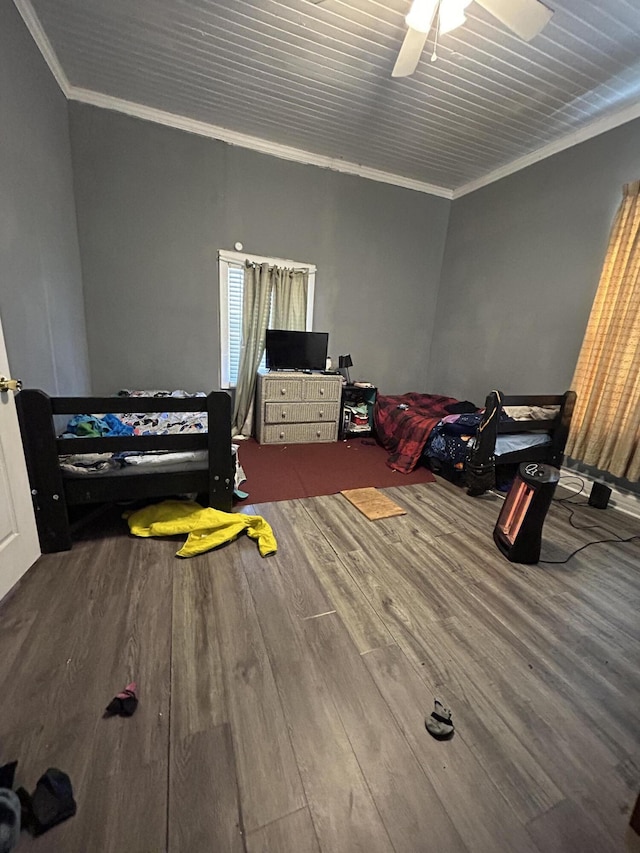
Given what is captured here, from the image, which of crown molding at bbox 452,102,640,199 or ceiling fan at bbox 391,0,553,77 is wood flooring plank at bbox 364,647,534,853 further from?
crown molding at bbox 452,102,640,199

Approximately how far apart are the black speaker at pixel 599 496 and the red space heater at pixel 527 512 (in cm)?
103

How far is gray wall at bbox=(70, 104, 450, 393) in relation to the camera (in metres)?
2.99

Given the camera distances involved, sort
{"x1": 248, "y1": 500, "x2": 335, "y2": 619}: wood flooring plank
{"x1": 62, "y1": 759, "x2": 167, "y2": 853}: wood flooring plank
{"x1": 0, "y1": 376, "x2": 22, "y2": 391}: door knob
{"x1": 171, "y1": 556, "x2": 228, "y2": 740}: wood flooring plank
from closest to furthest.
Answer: {"x1": 62, "y1": 759, "x2": 167, "y2": 853}: wood flooring plank, {"x1": 171, "y1": 556, "x2": 228, "y2": 740}: wood flooring plank, {"x1": 0, "y1": 376, "x2": 22, "y2": 391}: door knob, {"x1": 248, "y1": 500, "x2": 335, "y2": 619}: wood flooring plank

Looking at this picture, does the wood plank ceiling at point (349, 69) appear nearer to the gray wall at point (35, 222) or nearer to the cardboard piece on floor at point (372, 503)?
the gray wall at point (35, 222)

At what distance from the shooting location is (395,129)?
292 centimetres

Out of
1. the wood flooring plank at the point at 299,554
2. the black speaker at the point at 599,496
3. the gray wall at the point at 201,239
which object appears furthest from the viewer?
the gray wall at the point at 201,239

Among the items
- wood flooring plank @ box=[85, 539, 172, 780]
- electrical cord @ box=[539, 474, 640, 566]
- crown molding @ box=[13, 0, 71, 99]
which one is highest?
crown molding @ box=[13, 0, 71, 99]

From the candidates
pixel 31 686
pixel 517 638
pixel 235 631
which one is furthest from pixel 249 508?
pixel 517 638

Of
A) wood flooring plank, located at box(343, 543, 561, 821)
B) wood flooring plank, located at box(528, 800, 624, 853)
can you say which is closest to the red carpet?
wood flooring plank, located at box(343, 543, 561, 821)

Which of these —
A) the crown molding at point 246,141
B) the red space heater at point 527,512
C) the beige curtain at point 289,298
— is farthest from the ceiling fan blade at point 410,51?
the red space heater at point 527,512

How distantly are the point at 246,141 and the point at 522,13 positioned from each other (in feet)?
8.15

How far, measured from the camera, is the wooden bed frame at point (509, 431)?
8.16 ft

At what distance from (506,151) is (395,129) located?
1.13 metres

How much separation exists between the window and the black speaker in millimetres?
3128
